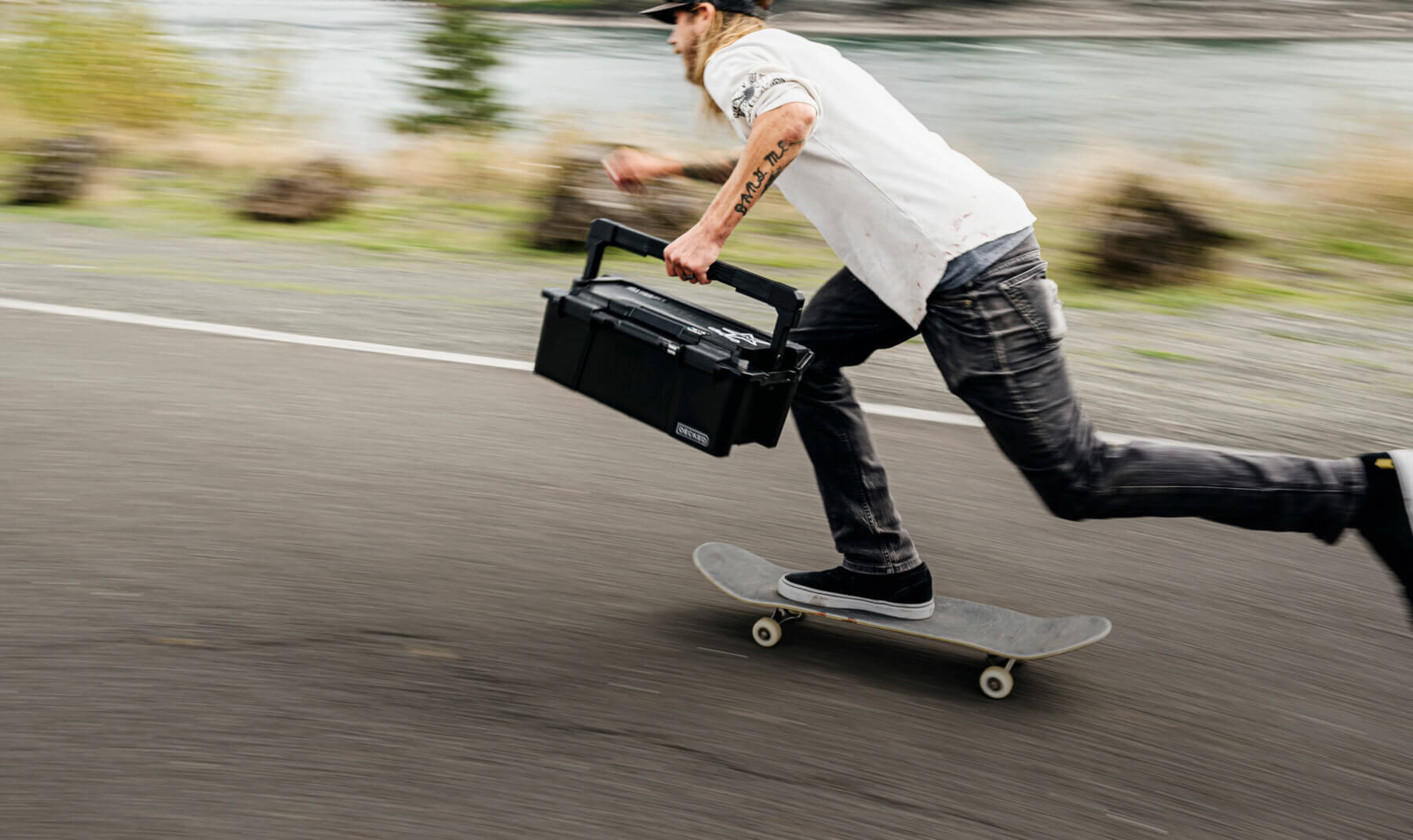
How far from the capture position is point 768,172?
296 centimetres

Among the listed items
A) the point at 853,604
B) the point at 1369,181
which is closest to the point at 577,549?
the point at 853,604

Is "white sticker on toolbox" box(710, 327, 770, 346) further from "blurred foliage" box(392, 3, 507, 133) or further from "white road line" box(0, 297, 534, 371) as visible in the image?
"blurred foliage" box(392, 3, 507, 133)

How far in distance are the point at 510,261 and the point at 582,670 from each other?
5.54 meters

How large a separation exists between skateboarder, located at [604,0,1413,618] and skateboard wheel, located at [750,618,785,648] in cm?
82

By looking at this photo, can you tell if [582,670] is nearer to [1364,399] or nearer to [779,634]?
[779,634]

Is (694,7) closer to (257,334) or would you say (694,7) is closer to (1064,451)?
(1064,451)

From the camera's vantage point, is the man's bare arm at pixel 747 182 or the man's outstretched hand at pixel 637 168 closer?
the man's bare arm at pixel 747 182

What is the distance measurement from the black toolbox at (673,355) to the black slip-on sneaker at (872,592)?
19.4 inches

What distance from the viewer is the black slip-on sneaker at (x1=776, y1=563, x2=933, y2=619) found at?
3514 millimetres

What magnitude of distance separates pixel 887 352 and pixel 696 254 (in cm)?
369

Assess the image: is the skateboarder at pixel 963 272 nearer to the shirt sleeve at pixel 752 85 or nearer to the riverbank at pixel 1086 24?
the shirt sleeve at pixel 752 85

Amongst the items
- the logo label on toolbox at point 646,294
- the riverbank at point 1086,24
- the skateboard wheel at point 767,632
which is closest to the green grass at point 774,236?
the logo label on toolbox at point 646,294

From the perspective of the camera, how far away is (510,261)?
28.0 feet

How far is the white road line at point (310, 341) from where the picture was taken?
562 cm
